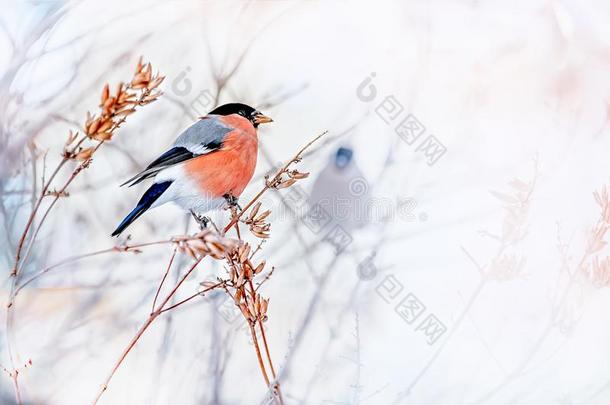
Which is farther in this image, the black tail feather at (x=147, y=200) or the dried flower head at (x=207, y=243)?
the black tail feather at (x=147, y=200)

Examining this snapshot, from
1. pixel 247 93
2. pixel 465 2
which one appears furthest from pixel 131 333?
pixel 465 2

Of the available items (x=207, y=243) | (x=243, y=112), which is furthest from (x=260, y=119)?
(x=207, y=243)

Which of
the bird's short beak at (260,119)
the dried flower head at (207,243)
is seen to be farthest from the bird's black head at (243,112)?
the dried flower head at (207,243)

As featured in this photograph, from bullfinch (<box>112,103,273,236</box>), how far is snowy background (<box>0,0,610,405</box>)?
14 millimetres

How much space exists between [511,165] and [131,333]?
0.24 metres

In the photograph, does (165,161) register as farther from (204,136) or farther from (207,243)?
(207,243)

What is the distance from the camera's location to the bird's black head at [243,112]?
0.36 m

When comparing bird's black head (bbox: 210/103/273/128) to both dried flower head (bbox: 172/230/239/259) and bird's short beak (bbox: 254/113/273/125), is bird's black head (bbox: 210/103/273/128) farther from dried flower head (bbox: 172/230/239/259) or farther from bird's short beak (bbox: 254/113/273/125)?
dried flower head (bbox: 172/230/239/259)

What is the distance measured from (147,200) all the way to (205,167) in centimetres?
4

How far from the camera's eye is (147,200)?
34cm

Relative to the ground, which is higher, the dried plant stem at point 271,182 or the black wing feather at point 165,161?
the black wing feather at point 165,161

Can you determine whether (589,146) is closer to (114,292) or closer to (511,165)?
(511,165)

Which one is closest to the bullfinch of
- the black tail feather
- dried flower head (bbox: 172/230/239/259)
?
the black tail feather

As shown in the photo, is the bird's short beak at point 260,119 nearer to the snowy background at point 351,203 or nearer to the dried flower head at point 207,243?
the snowy background at point 351,203
